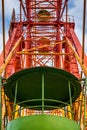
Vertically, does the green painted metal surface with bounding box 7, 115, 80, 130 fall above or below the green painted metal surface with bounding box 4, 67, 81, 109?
below

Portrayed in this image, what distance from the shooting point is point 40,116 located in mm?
8828

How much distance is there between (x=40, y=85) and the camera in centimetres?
996

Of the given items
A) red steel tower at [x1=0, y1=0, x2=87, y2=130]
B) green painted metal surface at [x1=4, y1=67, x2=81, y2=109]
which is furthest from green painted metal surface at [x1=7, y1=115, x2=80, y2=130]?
red steel tower at [x1=0, y1=0, x2=87, y2=130]

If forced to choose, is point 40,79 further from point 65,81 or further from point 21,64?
point 21,64

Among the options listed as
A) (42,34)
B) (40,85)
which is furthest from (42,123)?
(42,34)

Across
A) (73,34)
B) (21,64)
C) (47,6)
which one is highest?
(47,6)

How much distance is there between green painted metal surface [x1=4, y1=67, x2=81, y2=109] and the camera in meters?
9.44

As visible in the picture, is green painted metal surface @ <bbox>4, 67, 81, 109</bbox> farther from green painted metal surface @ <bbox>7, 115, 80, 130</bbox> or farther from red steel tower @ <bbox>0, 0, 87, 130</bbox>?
red steel tower @ <bbox>0, 0, 87, 130</bbox>

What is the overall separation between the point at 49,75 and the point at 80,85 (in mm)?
892

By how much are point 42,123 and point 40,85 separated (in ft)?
4.68

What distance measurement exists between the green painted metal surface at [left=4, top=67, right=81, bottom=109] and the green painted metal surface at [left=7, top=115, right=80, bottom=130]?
2.40 feet

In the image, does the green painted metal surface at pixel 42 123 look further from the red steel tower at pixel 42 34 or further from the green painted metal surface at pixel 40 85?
the red steel tower at pixel 42 34

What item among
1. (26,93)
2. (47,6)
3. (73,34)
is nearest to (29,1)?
(47,6)

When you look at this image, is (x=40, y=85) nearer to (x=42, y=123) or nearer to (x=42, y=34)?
(x=42, y=123)
